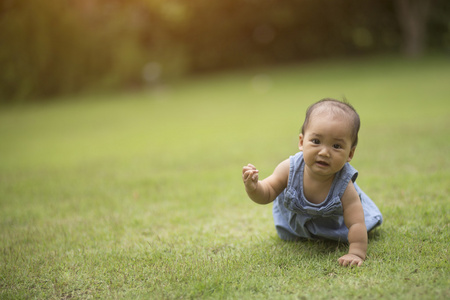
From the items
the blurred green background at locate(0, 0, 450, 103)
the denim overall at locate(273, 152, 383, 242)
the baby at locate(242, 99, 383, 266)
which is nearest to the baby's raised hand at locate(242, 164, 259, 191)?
the baby at locate(242, 99, 383, 266)

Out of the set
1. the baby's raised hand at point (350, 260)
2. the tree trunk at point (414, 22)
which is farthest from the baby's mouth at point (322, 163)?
the tree trunk at point (414, 22)

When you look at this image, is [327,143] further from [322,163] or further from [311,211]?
[311,211]

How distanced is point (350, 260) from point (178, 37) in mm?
16858

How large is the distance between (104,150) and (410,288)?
485cm

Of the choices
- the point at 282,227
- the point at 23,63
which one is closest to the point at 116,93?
the point at 23,63

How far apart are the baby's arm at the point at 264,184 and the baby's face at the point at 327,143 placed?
0.20 m

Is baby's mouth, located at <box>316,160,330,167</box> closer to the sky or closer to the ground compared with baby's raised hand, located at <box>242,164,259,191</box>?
closer to the sky

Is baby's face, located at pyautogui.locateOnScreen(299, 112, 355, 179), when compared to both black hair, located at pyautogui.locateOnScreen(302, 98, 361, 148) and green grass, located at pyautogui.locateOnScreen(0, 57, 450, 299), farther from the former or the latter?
green grass, located at pyautogui.locateOnScreen(0, 57, 450, 299)

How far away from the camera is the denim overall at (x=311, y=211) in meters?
2.24

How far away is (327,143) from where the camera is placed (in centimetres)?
216

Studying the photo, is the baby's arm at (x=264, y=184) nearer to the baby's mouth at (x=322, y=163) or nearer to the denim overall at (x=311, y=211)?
the denim overall at (x=311, y=211)

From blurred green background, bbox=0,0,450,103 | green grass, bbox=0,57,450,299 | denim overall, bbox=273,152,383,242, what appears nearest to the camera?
green grass, bbox=0,57,450,299

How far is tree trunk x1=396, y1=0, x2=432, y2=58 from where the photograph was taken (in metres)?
15.8

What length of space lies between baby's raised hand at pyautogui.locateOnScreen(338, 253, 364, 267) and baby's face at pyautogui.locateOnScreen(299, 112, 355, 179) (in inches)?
16.2
